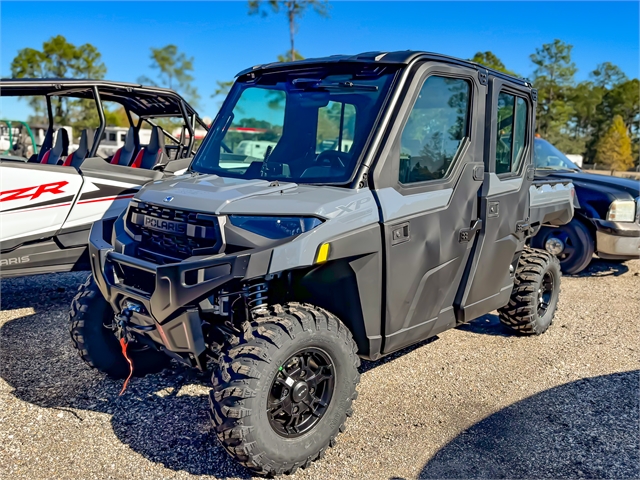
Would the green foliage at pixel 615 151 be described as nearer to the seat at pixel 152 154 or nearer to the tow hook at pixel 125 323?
the seat at pixel 152 154

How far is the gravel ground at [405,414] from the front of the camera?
323 cm

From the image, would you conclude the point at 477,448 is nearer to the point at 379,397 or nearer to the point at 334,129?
the point at 379,397

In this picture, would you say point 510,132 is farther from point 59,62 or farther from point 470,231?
point 59,62

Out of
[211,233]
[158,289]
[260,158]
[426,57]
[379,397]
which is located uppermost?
[426,57]

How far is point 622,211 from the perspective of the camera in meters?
7.39

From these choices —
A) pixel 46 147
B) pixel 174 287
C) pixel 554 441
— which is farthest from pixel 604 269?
pixel 46 147

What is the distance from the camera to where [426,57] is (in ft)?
12.0

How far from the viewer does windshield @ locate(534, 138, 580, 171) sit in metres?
8.52

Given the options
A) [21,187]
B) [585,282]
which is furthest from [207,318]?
[585,282]

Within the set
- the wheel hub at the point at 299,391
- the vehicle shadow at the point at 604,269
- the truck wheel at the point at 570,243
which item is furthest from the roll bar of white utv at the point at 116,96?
the vehicle shadow at the point at 604,269

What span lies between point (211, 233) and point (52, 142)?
5197 millimetres

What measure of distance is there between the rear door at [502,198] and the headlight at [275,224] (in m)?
1.62

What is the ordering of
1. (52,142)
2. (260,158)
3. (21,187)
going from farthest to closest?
(52,142) < (21,187) < (260,158)

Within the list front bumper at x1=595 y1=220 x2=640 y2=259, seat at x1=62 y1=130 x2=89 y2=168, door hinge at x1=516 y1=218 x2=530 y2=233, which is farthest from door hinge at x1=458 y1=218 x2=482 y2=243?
seat at x1=62 y1=130 x2=89 y2=168
